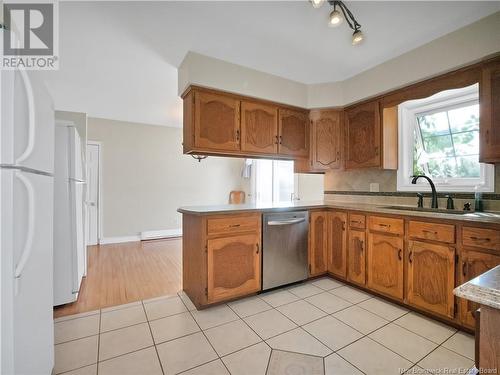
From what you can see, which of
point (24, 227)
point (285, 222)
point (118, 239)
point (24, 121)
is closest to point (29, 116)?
point (24, 121)

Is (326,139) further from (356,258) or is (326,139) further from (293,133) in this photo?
(356,258)

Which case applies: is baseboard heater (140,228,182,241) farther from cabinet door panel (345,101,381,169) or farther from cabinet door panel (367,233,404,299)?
cabinet door panel (367,233,404,299)

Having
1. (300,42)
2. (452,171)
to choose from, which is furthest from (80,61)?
(452,171)

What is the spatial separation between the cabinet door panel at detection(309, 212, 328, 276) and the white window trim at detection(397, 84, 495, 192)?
3.18 feet

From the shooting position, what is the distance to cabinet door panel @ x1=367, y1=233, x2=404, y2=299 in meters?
2.13

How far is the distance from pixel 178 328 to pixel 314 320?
1.10 meters

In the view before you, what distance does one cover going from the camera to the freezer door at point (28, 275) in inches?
35.0

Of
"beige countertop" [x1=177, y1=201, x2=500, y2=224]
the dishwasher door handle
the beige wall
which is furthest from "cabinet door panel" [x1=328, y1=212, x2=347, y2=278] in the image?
the beige wall

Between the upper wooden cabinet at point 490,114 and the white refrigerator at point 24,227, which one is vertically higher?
the upper wooden cabinet at point 490,114

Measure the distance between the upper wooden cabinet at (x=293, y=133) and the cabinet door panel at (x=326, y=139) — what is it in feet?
0.36

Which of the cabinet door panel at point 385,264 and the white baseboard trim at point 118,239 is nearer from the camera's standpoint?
the cabinet door panel at point 385,264

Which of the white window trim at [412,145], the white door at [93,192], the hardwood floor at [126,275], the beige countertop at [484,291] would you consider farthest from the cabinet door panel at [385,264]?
the white door at [93,192]

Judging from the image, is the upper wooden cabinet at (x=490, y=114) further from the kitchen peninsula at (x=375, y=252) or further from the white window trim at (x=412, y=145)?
the kitchen peninsula at (x=375, y=252)

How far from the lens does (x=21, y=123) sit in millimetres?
979
